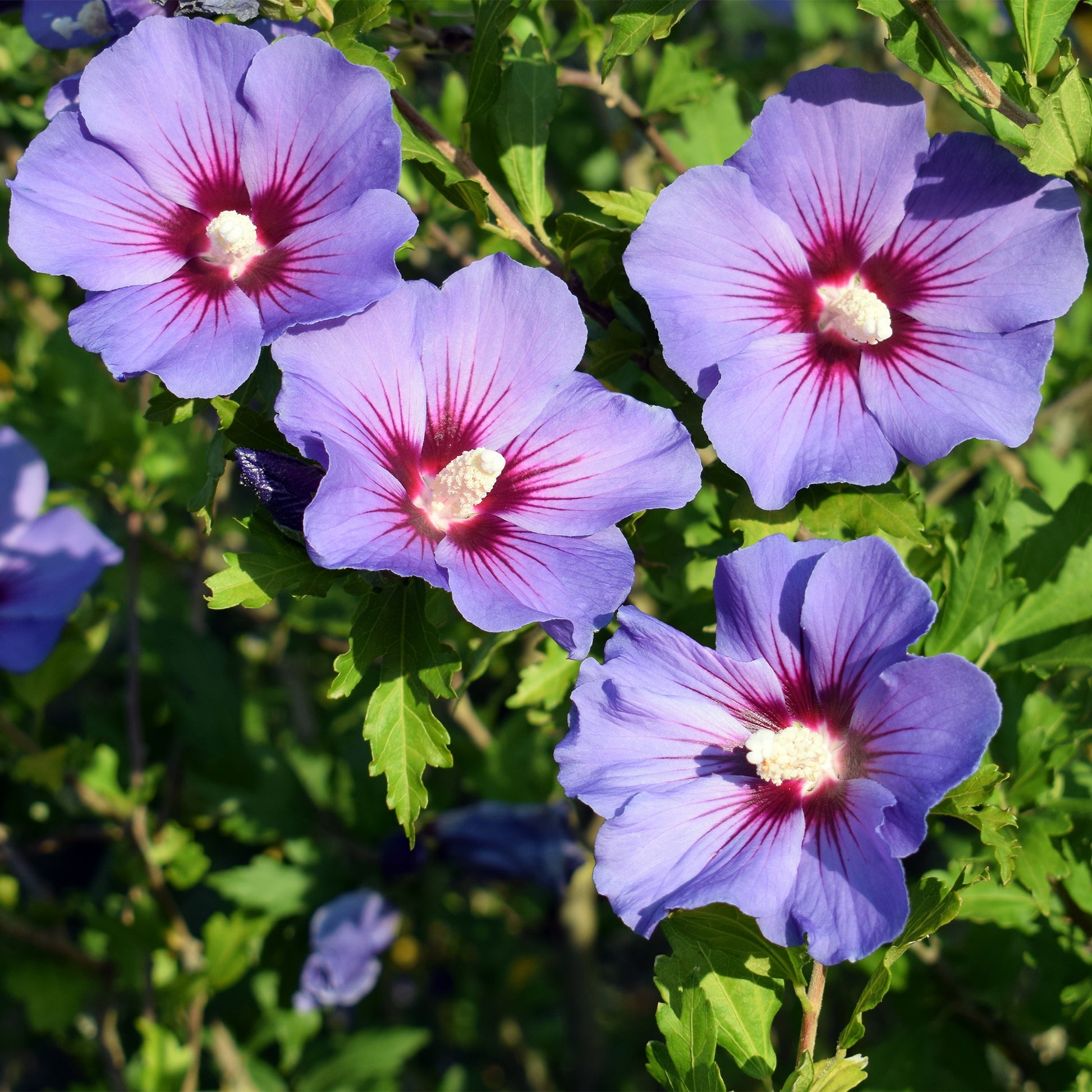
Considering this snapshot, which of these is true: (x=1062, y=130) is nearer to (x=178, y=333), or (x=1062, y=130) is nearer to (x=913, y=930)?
(x=913, y=930)

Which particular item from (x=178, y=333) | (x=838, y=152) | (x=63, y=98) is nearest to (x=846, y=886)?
(x=838, y=152)

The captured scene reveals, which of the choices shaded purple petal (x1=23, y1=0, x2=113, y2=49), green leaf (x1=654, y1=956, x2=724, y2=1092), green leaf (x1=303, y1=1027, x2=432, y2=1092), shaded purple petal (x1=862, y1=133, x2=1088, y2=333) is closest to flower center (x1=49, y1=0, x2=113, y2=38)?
shaded purple petal (x1=23, y1=0, x2=113, y2=49)

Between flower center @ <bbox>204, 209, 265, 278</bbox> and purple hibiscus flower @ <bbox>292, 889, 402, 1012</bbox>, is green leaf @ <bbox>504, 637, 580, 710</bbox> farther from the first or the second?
purple hibiscus flower @ <bbox>292, 889, 402, 1012</bbox>

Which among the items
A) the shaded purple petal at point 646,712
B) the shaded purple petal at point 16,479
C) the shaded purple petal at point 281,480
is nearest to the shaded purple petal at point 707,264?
the shaded purple petal at point 646,712

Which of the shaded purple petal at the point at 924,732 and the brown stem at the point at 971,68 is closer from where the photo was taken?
the shaded purple petal at the point at 924,732

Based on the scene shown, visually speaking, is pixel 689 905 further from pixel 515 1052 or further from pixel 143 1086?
pixel 515 1052

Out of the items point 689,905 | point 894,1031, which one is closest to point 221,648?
point 894,1031

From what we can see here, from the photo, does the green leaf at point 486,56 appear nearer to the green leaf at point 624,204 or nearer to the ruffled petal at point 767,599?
the green leaf at point 624,204
